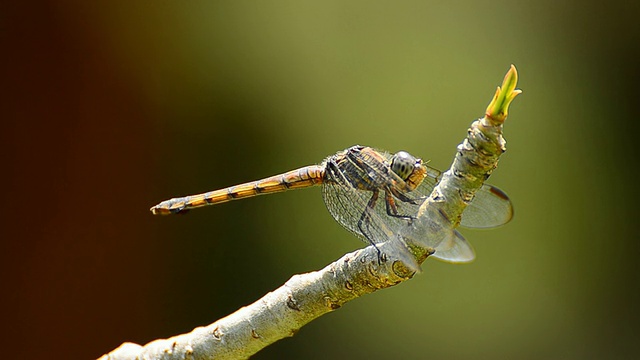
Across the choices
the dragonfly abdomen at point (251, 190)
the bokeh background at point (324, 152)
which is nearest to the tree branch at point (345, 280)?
the dragonfly abdomen at point (251, 190)

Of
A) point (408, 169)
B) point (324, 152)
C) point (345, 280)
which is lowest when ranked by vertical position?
point (345, 280)

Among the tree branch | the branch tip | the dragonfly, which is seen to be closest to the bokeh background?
the dragonfly

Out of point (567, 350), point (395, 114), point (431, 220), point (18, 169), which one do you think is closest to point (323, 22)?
point (395, 114)

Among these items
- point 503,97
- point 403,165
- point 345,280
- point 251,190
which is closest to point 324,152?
point 251,190

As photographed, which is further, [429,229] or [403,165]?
[403,165]

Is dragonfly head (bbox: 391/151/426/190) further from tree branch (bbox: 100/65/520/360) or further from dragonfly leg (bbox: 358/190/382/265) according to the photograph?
tree branch (bbox: 100/65/520/360)

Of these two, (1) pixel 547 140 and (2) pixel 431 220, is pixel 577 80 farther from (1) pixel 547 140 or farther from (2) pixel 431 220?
(2) pixel 431 220

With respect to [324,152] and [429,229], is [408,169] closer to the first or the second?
[429,229]
